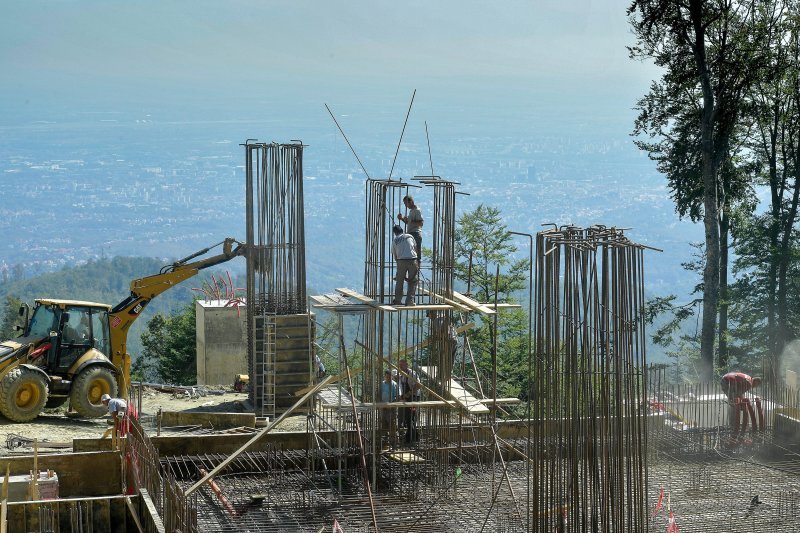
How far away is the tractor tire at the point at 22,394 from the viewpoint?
20359mm

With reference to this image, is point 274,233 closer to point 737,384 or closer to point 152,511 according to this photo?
point 737,384

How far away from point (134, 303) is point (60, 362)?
7.66 feet

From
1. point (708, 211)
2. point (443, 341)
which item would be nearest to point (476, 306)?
point (443, 341)

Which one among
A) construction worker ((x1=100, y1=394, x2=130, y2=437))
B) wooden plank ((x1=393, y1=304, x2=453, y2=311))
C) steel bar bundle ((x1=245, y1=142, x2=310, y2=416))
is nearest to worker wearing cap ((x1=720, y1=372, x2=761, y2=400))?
wooden plank ((x1=393, y1=304, x2=453, y2=311))

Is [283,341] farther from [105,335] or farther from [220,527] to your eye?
[220,527]

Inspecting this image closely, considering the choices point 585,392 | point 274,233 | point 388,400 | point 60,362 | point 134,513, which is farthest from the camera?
point 274,233

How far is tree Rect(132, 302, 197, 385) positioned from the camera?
48.3m

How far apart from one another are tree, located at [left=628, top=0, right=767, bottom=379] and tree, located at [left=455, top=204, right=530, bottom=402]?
6040 millimetres

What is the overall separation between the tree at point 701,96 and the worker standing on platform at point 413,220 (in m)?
15.6

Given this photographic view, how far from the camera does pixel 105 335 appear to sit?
2238 centimetres

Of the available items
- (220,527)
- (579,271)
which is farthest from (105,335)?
(579,271)

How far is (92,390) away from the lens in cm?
2164

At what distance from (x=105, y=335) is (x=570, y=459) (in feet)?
45.1

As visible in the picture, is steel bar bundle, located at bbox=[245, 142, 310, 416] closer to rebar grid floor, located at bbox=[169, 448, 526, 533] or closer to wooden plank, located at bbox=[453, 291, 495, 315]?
rebar grid floor, located at bbox=[169, 448, 526, 533]
